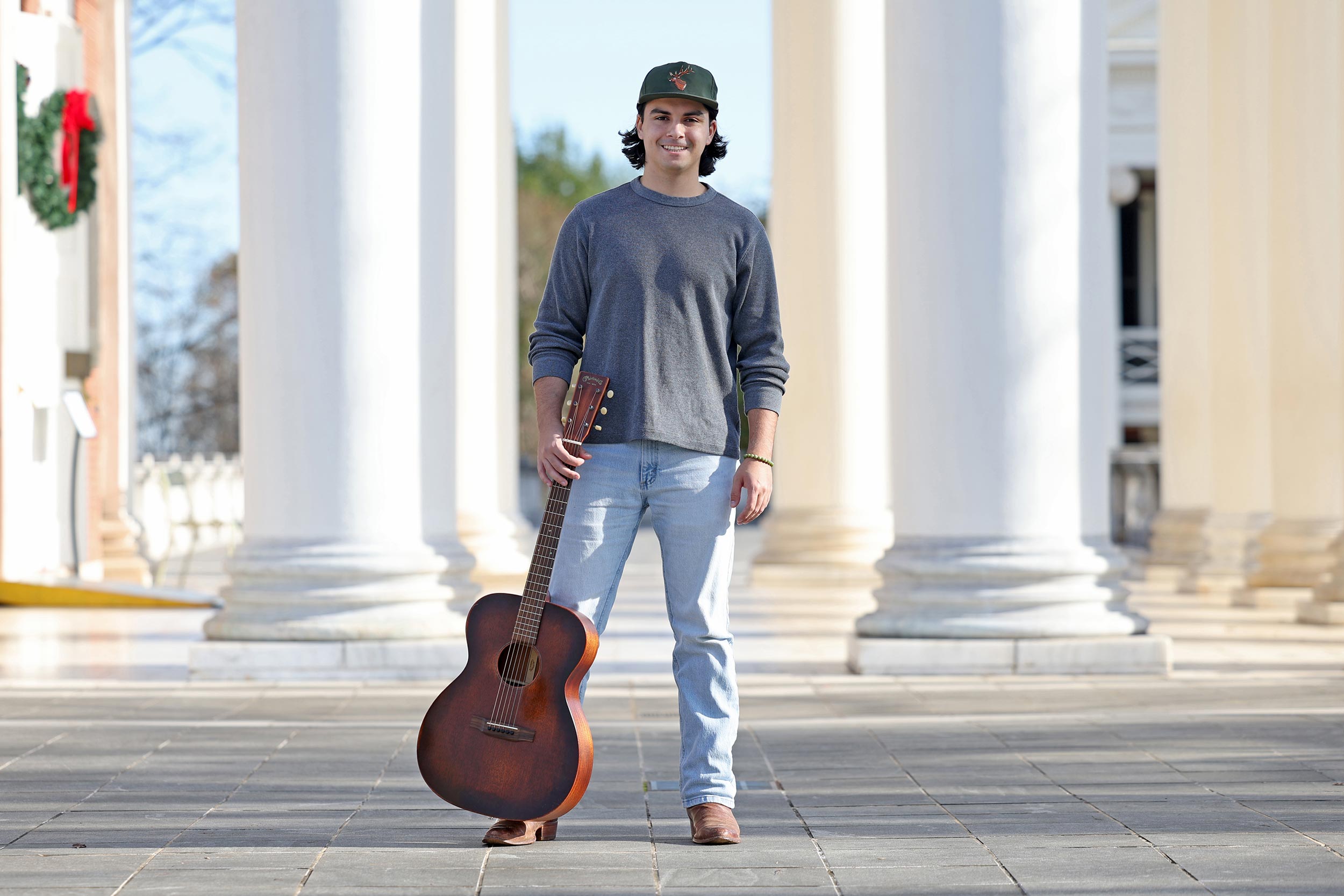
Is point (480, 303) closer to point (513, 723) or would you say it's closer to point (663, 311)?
point (663, 311)

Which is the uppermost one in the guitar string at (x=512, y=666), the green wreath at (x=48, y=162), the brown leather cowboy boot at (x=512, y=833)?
the green wreath at (x=48, y=162)

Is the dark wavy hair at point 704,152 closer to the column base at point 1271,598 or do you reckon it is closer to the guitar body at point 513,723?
the guitar body at point 513,723

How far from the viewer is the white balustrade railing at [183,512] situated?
1117 inches

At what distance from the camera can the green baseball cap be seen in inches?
266

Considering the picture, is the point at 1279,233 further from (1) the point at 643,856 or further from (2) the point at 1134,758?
(1) the point at 643,856

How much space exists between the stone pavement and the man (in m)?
0.63

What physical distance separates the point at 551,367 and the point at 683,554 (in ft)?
2.96

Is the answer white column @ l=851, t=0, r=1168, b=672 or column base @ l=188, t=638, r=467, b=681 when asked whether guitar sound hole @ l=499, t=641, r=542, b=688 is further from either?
white column @ l=851, t=0, r=1168, b=672

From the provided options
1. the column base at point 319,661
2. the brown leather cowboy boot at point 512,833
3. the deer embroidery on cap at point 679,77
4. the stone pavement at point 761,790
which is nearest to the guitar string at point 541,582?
the brown leather cowboy boot at point 512,833

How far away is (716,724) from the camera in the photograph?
6.88 m

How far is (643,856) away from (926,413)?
279 inches

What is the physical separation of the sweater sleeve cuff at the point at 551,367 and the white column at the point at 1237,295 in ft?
57.8

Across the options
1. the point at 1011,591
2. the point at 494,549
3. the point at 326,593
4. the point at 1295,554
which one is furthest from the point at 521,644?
the point at 1295,554

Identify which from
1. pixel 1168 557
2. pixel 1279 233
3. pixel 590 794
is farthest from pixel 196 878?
pixel 1168 557
